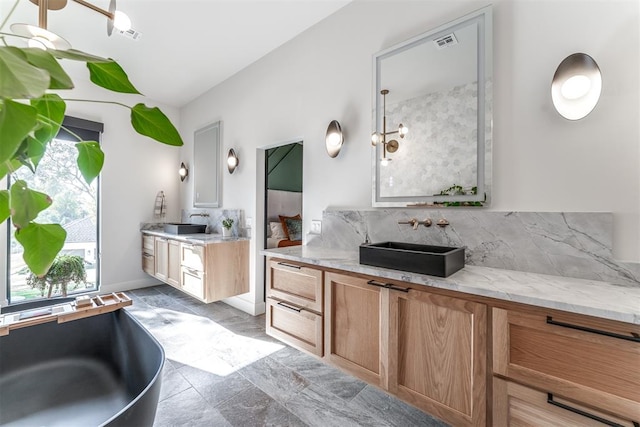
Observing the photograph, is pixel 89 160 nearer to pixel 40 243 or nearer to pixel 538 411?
pixel 40 243

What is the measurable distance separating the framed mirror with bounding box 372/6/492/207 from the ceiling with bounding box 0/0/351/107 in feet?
3.17

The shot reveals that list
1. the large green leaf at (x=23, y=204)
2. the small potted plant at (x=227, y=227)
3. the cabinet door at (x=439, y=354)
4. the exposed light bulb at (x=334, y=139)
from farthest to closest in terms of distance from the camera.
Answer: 1. the small potted plant at (x=227, y=227)
2. the exposed light bulb at (x=334, y=139)
3. the cabinet door at (x=439, y=354)
4. the large green leaf at (x=23, y=204)

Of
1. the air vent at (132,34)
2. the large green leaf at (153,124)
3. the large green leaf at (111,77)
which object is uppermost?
the air vent at (132,34)

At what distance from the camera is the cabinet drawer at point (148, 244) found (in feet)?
13.6

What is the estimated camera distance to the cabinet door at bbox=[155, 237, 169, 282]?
3795mm

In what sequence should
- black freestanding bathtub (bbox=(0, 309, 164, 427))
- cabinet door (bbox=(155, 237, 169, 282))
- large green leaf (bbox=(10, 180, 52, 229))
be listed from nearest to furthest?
large green leaf (bbox=(10, 180, 52, 229))
black freestanding bathtub (bbox=(0, 309, 164, 427))
cabinet door (bbox=(155, 237, 169, 282))

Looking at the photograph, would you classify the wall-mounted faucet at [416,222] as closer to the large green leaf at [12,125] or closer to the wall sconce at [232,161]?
the large green leaf at [12,125]

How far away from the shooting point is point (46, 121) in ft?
1.49

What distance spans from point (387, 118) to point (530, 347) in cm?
167

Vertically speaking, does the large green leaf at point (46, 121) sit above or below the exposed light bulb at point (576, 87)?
below

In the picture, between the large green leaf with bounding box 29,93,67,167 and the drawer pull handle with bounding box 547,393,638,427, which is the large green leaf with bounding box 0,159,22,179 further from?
the drawer pull handle with bounding box 547,393,638,427

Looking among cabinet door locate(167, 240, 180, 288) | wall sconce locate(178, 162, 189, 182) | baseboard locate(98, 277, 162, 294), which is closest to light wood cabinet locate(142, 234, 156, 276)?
baseboard locate(98, 277, 162, 294)

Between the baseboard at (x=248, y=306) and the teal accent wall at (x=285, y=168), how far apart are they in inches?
78.7

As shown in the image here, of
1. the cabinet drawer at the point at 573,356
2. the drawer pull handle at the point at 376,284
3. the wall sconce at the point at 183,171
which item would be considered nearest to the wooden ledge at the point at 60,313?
the drawer pull handle at the point at 376,284
